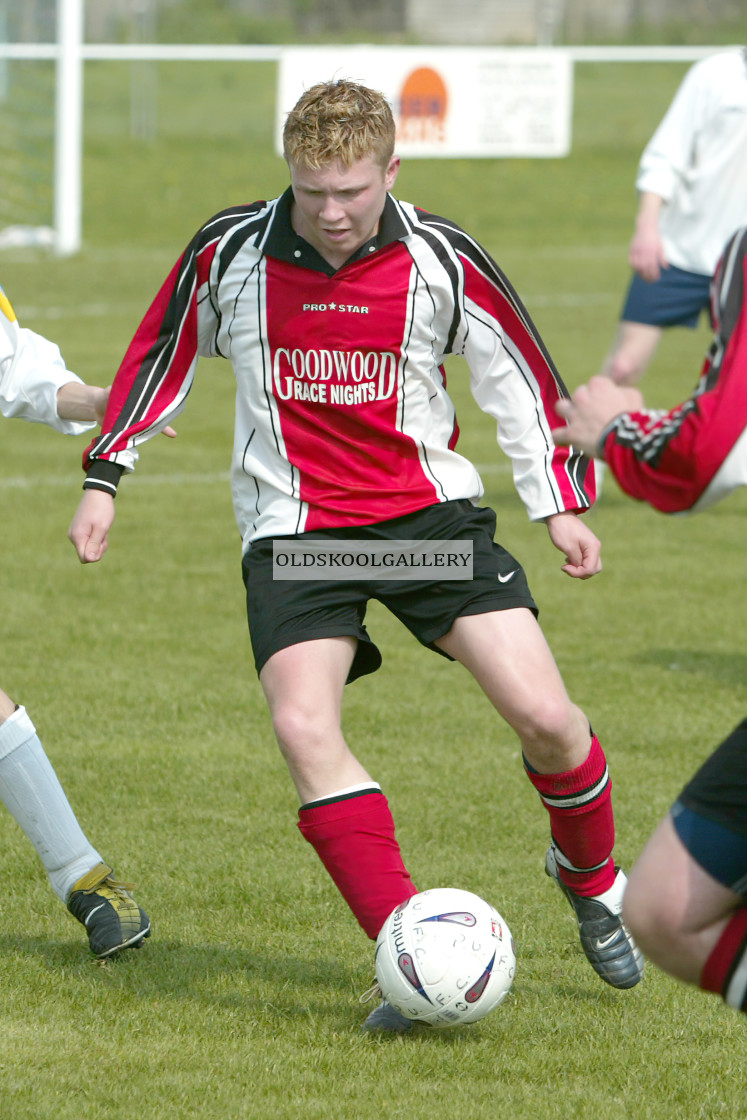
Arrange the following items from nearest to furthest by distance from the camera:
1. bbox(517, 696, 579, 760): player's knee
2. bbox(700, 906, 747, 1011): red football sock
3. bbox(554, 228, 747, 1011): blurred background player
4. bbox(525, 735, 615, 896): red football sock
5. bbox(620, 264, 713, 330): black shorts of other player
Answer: bbox(554, 228, 747, 1011): blurred background player < bbox(700, 906, 747, 1011): red football sock < bbox(517, 696, 579, 760): player's knee < bbox(525, 735, 615, 896): red football sock < bbox(620, 264, 713, 330): black shorts of other player

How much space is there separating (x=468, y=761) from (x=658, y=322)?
3216 mm

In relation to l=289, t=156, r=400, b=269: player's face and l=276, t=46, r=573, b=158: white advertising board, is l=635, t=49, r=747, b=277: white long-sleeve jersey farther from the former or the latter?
l=276, t=46, r=573, b=158: white advertising board

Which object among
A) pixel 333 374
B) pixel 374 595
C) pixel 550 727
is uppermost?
pixel 333 374

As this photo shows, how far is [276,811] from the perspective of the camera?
4680 millimetres

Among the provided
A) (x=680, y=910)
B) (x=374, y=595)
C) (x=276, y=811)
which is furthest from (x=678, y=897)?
(x=276, y=811)

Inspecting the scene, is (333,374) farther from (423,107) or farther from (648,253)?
(423,107)

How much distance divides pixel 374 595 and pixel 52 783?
86 cm

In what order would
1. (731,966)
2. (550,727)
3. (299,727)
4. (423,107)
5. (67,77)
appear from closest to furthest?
(731,966) < (299,727) < (550,727) < (67,77) < (423,107)

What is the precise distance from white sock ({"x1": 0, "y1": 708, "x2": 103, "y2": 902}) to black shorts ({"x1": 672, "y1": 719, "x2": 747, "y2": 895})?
1549 mm

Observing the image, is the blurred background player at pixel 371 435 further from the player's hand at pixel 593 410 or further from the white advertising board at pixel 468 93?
the white advertising board at pixel 468 93

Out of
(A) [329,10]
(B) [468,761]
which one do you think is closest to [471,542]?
(B) [468,761]

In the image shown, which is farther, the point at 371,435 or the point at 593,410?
the point at 371,435

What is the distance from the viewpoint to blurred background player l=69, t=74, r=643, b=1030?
11.3 ft

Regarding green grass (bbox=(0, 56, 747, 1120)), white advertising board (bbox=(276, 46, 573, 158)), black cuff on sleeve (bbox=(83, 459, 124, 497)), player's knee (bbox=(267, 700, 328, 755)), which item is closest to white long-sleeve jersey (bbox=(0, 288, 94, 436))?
black cuff on sleeve (bbox=(83, 459, 124, 497))
